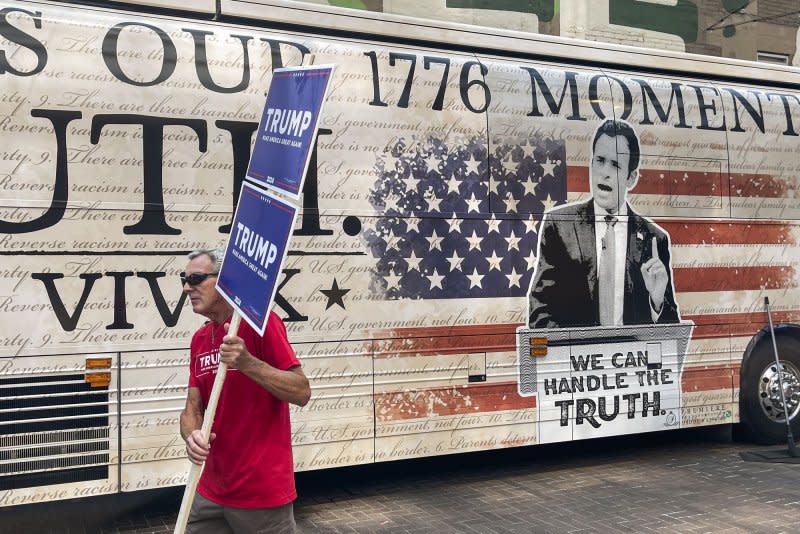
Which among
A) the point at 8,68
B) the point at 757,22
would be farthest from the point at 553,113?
the point at 757,22

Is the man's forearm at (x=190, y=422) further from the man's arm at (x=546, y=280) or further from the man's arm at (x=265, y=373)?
the man's arm at (x=546, y=280)

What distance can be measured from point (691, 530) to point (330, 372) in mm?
2906

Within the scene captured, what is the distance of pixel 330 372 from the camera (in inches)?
246

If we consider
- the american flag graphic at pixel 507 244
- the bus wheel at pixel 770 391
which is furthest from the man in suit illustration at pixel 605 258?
the bus wheel at pixel 770 391

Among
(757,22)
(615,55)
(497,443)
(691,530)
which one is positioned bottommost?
(691,530)

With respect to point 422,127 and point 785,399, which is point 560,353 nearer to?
point 422,127

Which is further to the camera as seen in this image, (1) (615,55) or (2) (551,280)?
(1) (615,55)

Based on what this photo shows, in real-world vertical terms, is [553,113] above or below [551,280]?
above

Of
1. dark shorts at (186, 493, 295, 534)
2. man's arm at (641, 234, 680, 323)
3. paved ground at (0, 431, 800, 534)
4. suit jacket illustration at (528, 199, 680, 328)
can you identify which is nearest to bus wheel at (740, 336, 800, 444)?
paved ground at (0, 431, 800, 534)

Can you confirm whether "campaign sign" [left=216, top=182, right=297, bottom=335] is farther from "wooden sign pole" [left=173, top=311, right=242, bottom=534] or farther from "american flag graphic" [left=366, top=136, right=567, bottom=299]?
"american flag graphic" [left=366, top=136, right=567, bottom=299]

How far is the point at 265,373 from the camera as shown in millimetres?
3287

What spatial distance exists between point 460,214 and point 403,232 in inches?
22.0

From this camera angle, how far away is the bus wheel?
8.16 m

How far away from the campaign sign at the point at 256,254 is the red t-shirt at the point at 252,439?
6.7 inches
